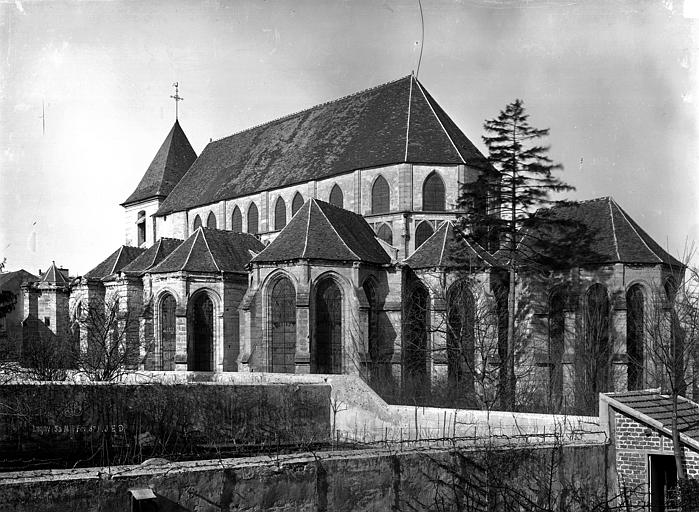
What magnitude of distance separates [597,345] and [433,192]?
9.92 m

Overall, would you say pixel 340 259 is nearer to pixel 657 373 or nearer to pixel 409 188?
pixel 409 188

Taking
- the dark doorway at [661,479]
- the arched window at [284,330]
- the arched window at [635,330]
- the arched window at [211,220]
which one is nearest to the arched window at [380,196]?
the arched window at [284,330]

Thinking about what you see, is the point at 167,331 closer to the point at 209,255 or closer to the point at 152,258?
the point at 209,255

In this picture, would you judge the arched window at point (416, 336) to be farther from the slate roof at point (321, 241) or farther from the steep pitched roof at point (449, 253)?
the slate roof at point (321, 241)

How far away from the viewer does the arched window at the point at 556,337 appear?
28694 mm

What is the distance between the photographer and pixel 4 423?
1639cm

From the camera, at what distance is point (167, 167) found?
4884 centimetres

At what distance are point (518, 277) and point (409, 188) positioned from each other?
21.2ft

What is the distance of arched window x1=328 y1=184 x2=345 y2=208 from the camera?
112 feet

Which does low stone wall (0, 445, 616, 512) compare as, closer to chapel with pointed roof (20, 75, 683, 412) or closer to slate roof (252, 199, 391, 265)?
chapel with pointed roof (20, 75, 683, 412)

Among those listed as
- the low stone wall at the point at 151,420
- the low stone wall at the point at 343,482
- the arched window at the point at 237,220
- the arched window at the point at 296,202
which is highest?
the arched window at the point at 296,202

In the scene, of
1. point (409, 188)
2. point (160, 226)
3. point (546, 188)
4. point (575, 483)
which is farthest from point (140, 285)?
point (575, 483)

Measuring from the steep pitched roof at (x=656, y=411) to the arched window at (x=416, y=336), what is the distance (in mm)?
14675

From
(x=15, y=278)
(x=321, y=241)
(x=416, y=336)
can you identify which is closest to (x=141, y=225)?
(x=321, y=241)
